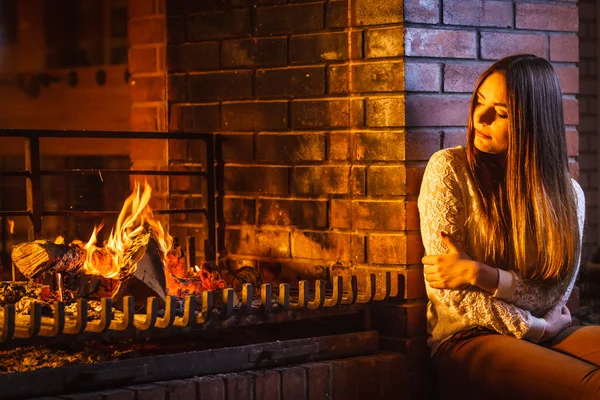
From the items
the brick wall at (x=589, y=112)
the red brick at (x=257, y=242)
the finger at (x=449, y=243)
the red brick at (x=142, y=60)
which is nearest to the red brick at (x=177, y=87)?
the red brick at (x=142, y=60)

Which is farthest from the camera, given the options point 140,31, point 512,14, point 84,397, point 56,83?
point 56,83

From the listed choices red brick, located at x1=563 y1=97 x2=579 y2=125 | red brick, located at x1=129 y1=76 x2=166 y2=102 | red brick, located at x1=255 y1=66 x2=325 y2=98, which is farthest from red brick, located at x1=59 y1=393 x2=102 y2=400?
red brick, located at x1=563 y1=97 x2=579 y2=125

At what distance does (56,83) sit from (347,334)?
2.72m

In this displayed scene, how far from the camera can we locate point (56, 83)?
598 centimetres

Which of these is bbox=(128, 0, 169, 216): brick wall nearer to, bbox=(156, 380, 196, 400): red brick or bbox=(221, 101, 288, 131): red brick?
bbox=(221, 101, 288, 131): red brick

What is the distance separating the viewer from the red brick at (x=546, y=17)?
4277 millimetres

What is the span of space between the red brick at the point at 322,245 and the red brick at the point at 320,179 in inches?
6.2

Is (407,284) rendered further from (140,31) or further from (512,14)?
(140,31)

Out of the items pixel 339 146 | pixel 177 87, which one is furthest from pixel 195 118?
pixel 339 146

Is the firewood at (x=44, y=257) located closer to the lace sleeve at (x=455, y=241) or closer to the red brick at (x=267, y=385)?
the red brick at (x=267, y=385)

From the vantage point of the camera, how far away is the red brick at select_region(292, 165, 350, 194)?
13.5 feet

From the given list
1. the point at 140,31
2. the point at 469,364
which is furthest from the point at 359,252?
the point at 140,31

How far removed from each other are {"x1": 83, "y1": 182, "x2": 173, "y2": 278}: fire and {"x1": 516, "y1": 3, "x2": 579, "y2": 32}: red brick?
153 centimetres

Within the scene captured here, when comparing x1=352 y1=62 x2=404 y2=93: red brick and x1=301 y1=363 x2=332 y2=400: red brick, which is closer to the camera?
x1=301 y1=363 x2=332 y2=400: red brick
